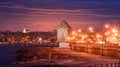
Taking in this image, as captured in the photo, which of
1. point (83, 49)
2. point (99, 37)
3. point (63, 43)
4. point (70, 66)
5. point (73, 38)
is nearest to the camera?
point (70, 66)

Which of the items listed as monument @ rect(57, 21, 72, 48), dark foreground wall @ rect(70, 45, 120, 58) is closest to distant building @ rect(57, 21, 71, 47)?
monument @ rect(57, 21, 72, 48)

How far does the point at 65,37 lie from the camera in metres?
138

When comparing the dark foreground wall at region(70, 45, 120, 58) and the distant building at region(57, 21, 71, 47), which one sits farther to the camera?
the distant building at region(57, 21, 71, 47)

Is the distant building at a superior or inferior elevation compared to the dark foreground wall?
superior

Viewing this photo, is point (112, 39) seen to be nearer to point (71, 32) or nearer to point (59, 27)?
point (59, 27)

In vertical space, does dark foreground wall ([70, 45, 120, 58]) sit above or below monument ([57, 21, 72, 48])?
below

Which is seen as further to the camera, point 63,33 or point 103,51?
point 63,33

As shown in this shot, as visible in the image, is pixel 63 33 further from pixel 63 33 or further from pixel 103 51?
pixel 103 51

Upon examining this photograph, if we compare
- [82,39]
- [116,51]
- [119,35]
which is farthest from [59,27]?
[116,51]

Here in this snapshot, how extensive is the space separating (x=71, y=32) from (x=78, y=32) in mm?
4986

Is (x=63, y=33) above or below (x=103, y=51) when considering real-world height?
above

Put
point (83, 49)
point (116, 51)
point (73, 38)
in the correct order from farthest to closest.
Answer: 1. point (73, 38)
2. point (83, 49)
3. point (116, 51)

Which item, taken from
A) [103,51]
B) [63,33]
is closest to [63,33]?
[63,33]

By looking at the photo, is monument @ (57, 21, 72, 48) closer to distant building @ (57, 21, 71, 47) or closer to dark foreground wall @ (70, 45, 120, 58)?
distant building @ (57, 21, 71, 47)
